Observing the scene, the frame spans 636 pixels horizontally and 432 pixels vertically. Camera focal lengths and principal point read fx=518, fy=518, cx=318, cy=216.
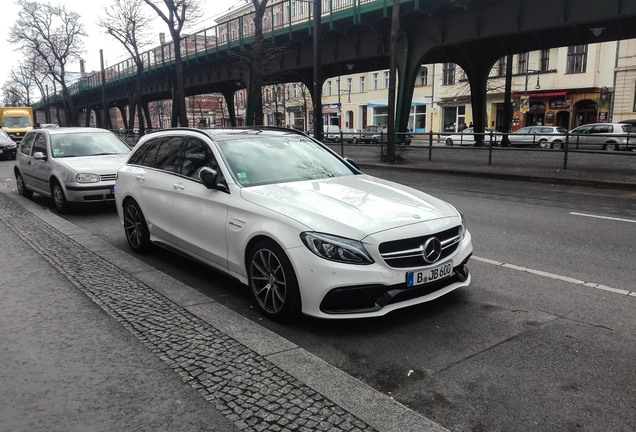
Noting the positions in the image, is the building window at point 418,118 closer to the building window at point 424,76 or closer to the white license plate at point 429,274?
the building window at point 424,76

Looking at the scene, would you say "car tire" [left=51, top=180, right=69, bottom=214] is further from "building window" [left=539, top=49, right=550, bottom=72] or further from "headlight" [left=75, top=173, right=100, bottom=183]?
"building window" [left=539, top=49, right=550, bottom=72]

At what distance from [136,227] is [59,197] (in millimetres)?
4467

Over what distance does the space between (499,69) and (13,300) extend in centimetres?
5588

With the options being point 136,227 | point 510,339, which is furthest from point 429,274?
point 136,227

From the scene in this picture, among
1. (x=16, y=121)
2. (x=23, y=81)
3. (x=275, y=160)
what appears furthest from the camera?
(x=23, y=81)

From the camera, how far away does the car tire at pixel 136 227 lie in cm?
656

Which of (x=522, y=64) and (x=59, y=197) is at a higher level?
(x=522, y=64)

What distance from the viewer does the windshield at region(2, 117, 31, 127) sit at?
41513mm

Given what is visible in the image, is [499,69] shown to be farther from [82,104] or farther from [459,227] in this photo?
[82,104]

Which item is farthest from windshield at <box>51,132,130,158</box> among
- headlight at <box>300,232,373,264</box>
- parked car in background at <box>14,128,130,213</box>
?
headlight at <box>300,232,373,264</box>

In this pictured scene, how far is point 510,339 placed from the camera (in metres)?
4.01

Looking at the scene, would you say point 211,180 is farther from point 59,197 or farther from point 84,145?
point 84,145

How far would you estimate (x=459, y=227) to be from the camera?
464 cm

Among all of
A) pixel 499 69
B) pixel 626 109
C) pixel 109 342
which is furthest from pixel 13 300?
pixel 499 69
